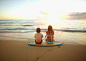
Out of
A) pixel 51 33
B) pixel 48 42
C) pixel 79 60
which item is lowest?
pixel 79 60

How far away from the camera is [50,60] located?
2.86 meters

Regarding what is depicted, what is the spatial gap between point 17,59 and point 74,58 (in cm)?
248

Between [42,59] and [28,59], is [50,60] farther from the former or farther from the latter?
[28,59]

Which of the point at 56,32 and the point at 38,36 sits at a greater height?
the point at 38,36

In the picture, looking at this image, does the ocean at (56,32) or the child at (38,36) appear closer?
the child at (38,36)

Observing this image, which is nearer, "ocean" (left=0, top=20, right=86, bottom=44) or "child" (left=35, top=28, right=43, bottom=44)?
"child" (left=35, top=28, right=43, bottom=44)

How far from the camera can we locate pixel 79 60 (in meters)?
2.88

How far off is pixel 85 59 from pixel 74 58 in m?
0.46

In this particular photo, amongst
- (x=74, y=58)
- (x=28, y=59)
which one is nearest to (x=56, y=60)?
(x=74, y=58)

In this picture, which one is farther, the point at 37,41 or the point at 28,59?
the point at 37,41

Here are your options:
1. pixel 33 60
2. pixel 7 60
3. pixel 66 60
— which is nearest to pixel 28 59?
pixel 33 60

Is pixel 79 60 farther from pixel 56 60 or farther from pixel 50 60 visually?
pixel 50 60

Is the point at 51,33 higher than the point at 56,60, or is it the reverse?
the point at 51,33

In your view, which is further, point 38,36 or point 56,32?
point 56,32
